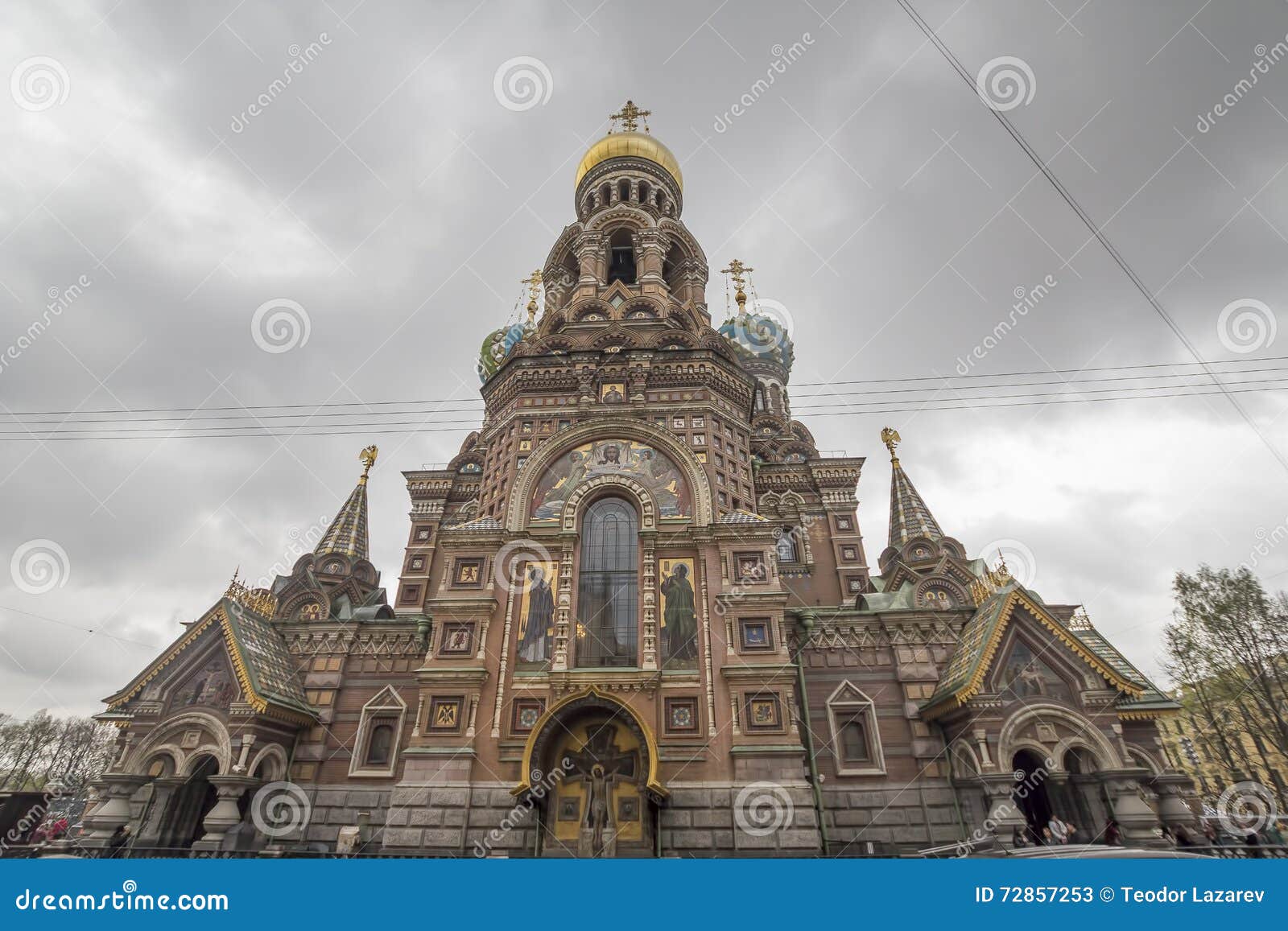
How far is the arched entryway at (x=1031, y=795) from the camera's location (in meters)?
15.2

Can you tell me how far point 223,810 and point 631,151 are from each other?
1203 inches

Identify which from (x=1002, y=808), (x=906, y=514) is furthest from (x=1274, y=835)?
(x=906, y=514)

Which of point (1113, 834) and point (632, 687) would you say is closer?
point (1113, 834)

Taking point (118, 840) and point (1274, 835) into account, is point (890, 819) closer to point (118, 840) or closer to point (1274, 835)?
point (1274, 835)

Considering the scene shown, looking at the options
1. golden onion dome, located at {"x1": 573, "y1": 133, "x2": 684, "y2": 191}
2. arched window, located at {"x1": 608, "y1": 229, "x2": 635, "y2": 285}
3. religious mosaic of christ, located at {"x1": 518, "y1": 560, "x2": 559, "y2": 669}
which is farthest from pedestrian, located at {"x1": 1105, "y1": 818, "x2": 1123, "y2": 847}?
golden onion dome, located at {"x1": 573, "y1": 133, "x2": 684, "y2": 191}

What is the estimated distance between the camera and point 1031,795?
15859mm

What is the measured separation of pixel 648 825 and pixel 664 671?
3.43 meters

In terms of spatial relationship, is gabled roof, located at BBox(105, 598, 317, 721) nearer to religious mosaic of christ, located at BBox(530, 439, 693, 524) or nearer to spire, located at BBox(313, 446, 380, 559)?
spire, located at BBox(313, 446, 380, 559)

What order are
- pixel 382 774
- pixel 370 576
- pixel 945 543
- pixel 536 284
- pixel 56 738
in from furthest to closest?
pixel 56 738, pixel 536 284, pixel 370 576, pixel 945 543, pixel 382 774

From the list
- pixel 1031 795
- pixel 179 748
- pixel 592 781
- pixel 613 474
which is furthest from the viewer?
pixel 613 474

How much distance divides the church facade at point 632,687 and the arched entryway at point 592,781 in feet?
0.20

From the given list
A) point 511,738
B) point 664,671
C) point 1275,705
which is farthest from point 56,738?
point 1275,705

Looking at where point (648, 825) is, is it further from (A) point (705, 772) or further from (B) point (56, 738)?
(B) point (56, 738)

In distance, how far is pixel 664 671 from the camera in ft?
51.9
